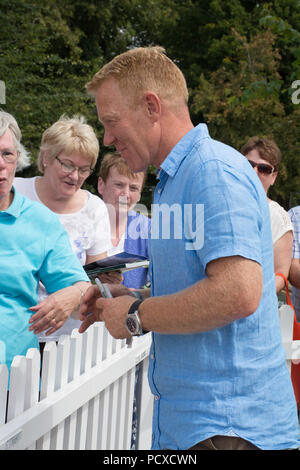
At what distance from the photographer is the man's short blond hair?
5.33 ft

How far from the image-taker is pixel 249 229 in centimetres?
140

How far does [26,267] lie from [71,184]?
3.44ft

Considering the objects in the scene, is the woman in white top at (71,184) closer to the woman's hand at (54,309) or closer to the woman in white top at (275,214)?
the woman's hand at (54,309)

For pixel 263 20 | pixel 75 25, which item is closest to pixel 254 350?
pixel 263 20

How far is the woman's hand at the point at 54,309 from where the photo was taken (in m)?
2.24

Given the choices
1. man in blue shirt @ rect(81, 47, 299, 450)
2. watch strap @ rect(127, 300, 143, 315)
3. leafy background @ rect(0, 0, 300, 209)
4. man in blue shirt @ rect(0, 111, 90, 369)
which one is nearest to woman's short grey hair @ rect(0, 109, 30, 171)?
man in blue shirt @ rect(0, 111, 90, 369)

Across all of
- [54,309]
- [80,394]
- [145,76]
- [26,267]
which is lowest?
[80,394]

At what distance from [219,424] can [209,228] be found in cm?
52

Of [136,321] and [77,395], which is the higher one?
[136,321]

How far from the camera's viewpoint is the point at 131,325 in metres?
1.52

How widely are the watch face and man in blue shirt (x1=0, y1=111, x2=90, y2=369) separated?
31.2 inches

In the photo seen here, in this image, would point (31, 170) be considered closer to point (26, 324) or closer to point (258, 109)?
point (258, 109)

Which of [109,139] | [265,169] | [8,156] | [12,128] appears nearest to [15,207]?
[8,156]

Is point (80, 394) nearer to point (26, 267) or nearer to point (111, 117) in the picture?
point (26, 267)
